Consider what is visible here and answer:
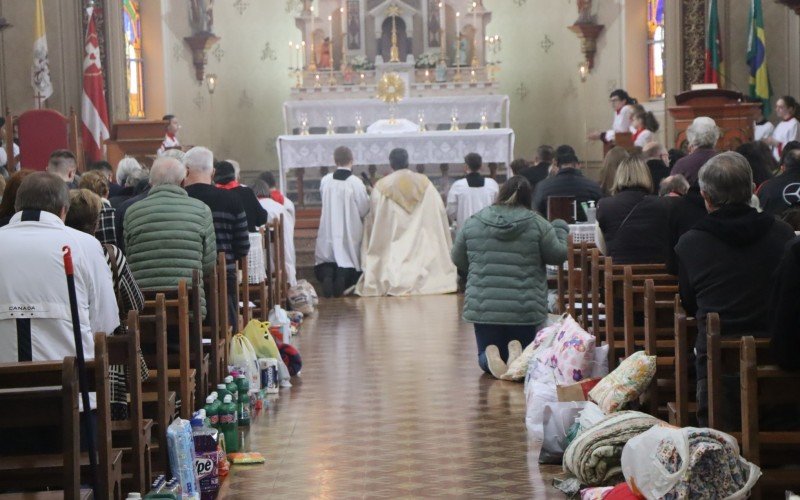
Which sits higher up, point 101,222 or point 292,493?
point 101,222

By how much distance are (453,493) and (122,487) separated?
1.49 metres

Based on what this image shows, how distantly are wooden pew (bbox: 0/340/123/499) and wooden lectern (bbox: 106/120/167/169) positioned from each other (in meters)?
8.83

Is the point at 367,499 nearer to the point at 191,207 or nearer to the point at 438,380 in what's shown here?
the point at 191,207

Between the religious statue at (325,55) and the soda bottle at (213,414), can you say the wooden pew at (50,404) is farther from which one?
the religious statue at (325,55)

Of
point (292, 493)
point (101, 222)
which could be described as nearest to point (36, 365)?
point (292, 493)

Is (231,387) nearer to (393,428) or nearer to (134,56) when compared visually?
(393,428)

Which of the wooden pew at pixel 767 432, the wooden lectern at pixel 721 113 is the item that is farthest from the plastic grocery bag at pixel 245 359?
the wooden lectern at pixel 721 113

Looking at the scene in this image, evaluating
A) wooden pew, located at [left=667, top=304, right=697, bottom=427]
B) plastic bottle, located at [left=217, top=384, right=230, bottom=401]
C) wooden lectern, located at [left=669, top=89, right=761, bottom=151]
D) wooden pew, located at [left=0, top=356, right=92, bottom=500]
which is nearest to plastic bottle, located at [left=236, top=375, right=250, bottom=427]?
plastic bottle, located at [left=217, top=384, right=230, bottom=401]

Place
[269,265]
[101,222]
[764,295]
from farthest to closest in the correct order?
[269,265] → [101,222] → [764,295]

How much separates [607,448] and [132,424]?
6.68 ft

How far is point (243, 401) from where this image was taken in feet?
25.7

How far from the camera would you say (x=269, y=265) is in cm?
1183

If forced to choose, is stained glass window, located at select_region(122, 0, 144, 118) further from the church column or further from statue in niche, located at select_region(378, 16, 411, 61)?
the church column

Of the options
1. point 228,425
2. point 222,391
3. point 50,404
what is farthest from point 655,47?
point 50,404
